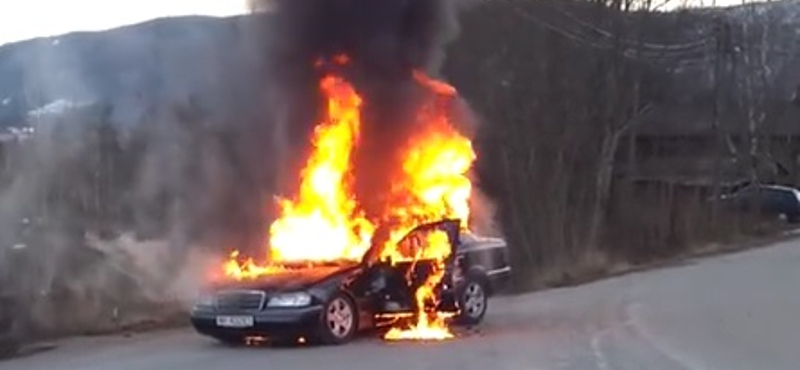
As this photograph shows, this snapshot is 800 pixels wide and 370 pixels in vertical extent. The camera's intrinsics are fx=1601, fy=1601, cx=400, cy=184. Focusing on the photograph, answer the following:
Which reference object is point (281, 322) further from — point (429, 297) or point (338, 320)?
point (429, 297)

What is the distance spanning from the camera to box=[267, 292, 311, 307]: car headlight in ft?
60.7

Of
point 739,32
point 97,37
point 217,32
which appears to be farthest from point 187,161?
point 739,32

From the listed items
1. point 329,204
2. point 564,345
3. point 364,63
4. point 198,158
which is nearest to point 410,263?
point 329,204

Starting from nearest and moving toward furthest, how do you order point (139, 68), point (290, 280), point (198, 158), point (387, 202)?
1. point (290, 280)
2. point (387, 202)
3. point (198, 158)
4. point (139, 68)

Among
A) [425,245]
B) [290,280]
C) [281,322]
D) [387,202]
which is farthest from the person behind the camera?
[387,202]

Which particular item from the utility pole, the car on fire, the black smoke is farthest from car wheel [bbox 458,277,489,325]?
the utility pole

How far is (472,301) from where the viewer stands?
21.4 meters

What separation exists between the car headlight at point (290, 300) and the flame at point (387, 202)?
87 cm

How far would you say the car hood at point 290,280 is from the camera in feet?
61.2

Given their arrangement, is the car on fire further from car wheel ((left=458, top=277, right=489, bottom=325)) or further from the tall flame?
the tall flame

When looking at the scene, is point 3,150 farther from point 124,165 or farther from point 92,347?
point 92,347

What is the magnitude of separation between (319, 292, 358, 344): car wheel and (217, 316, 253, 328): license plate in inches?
33.1

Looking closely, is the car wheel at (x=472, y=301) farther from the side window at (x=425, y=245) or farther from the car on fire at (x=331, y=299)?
the side window at (x=425, y=245)

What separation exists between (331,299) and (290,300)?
51cm
